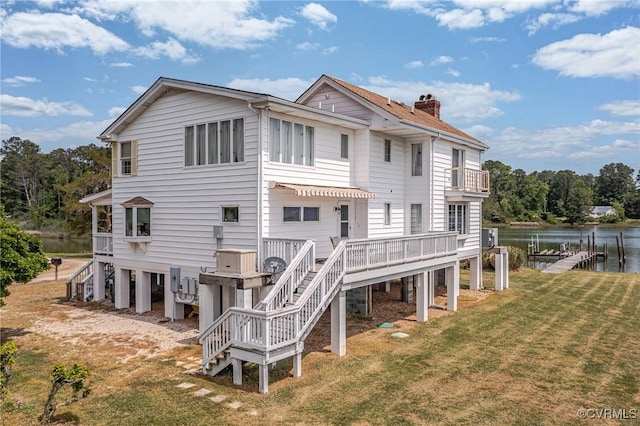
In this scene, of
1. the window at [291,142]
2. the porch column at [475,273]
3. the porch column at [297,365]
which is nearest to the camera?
the porch column at [297,365]

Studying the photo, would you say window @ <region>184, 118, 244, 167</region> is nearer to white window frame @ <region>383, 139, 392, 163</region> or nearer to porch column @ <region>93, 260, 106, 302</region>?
white window frame @ <region>383, 139, 392, 163</region>

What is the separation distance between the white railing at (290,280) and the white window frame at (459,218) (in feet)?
33.5

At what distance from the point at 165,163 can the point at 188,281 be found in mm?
4459

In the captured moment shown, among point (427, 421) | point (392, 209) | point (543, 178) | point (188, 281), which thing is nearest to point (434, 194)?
point (392, 209)

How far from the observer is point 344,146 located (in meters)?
17.4

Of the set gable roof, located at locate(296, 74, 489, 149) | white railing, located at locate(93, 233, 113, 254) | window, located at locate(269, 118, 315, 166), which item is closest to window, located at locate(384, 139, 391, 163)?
gable roof, located at locate(296, 74, 489, 149)

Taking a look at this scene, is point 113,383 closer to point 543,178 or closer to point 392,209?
point 392,209

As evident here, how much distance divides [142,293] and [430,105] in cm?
1746

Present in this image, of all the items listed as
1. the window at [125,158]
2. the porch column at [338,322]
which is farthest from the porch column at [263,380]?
the window at [125,158]

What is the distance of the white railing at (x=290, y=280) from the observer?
10945mm

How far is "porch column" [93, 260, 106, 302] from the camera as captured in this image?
20.7 m

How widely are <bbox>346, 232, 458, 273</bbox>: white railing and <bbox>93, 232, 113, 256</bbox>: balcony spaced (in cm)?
1206

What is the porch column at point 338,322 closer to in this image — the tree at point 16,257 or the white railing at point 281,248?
the white railing at point 281,248

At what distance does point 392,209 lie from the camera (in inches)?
755
